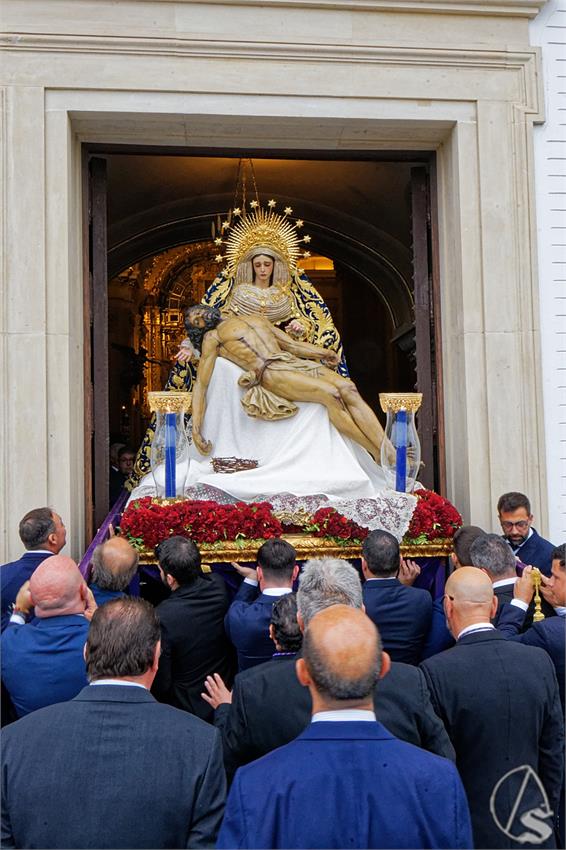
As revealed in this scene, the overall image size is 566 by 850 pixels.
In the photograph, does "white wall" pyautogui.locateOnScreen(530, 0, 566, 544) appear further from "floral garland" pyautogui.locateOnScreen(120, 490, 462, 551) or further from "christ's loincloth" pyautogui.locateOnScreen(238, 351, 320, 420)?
"christ's loincloth" pyautogui.locateOnScreen(238, 351, 320, 420)

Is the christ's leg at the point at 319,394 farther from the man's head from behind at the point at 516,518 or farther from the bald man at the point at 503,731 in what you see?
the bald man at the point at 503,731

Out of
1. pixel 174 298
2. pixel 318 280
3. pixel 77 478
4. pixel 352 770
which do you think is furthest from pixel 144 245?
pixel 352 770

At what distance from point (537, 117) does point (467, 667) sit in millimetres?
4776

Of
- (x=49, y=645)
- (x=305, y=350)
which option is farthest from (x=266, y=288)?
(x=49, y=645)

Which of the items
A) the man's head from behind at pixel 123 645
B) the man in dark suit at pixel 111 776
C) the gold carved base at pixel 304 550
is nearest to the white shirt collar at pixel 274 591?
the man's head from behind at pixel 123 645

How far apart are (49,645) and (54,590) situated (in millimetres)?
188

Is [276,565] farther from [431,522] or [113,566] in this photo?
[431,522]

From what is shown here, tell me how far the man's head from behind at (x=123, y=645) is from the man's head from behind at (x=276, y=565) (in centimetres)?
120

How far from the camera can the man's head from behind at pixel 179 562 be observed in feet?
13.0

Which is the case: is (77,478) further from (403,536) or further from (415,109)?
(415,109)

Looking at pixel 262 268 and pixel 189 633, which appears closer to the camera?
pixel 189 633

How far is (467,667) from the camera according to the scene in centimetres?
293

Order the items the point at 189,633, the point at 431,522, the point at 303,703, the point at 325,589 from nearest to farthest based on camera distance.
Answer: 1. the point at 303,703
2. the point at 325,589
3. the point at 189,633
4. the point at 431,522

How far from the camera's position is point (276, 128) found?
21.6ft
